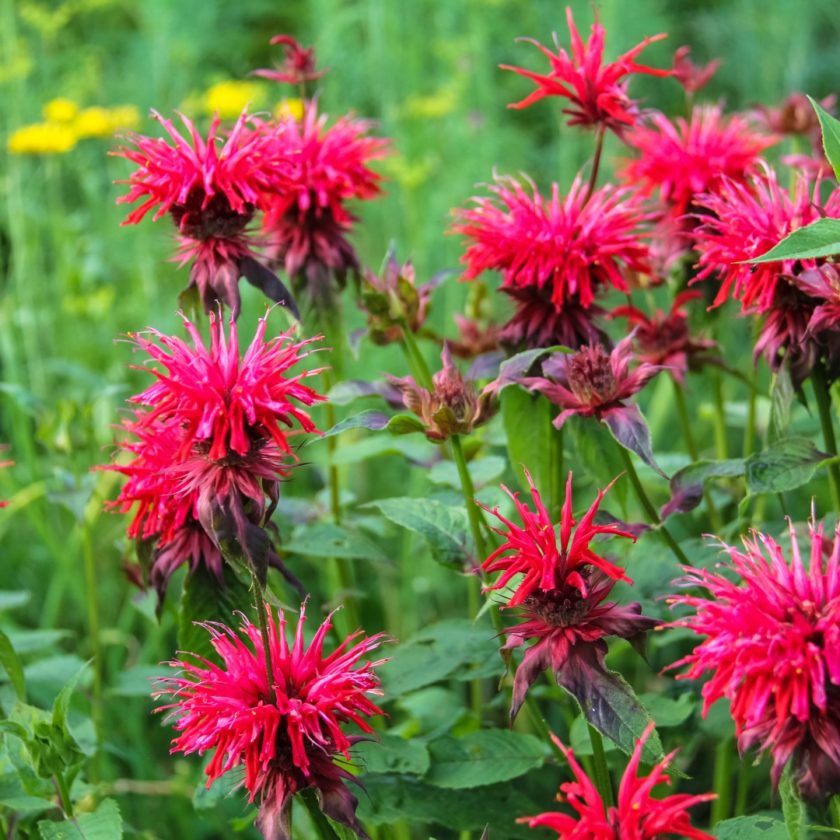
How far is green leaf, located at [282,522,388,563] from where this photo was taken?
1.09m

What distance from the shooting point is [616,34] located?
274 cm

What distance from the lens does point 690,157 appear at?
4.03 ft

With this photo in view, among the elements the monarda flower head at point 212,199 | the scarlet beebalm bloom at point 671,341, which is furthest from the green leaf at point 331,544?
the scarlet beebalm bloom at point 671,341

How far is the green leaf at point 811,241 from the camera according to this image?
0.75m

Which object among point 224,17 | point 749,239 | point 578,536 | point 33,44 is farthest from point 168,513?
point 224,17

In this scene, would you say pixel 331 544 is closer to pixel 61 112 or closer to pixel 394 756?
pixel 394 756

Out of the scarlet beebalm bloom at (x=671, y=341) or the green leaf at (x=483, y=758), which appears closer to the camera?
the green leaf at (x=483, y=758)

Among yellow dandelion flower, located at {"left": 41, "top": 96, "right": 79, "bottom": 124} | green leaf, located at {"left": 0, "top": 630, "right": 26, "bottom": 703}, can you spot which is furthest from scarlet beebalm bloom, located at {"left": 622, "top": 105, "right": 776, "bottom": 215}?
yellow dandelion flower, located at {"left": 41, "top": 96, "right": 79, "bottom": 124}

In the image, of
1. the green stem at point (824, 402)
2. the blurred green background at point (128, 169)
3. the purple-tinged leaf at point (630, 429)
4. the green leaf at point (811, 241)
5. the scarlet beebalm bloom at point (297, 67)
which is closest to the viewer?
the green leaf at point (811, 241)

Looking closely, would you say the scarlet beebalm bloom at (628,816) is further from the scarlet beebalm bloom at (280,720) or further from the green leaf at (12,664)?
the green leaf at (12,664)

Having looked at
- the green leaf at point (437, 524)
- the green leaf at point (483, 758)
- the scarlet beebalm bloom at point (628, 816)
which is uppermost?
the green leaf at point (437, 524)

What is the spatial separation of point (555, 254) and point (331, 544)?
0.34 metres

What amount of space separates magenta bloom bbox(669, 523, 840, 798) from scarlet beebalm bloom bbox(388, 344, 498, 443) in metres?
0.29

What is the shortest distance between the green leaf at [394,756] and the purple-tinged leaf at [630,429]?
0.31 metres
